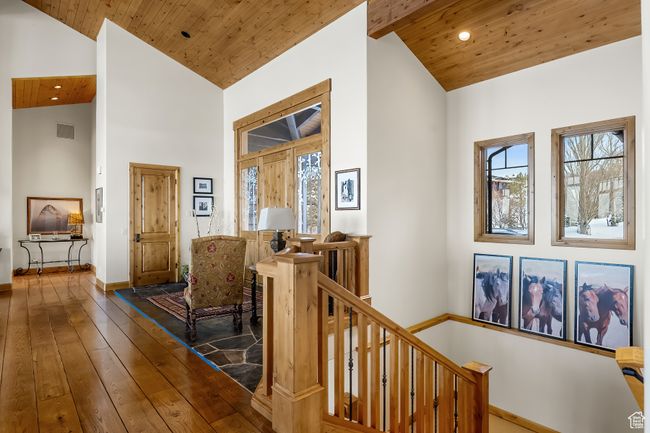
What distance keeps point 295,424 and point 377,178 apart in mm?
3024

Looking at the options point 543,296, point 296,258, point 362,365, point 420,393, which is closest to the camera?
point 296,258

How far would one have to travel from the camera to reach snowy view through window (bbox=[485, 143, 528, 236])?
15.6 ft

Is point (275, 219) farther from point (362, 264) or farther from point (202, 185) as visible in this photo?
point (202, 185)

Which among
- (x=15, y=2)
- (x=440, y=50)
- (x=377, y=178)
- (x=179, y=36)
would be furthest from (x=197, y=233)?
(x=440, y=50)

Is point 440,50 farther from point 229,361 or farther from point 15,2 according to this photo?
point 15,2

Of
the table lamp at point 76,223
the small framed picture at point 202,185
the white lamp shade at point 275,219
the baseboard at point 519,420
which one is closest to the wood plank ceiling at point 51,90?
the table lamp at point 76,223

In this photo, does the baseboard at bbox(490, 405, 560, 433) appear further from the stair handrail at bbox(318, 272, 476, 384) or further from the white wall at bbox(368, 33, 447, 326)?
the stair handrail at bbox(318, 272, 476, 384)

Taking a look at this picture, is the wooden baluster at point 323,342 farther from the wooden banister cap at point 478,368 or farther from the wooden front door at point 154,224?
the wooden front door at point 154,224

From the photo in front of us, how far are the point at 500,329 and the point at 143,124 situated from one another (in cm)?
664

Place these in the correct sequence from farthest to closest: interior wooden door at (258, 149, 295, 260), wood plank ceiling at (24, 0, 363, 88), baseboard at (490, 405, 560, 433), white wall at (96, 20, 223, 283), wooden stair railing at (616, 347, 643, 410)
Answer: white wall at (96, 20, 223, 283)
interior wooden door at (258, 149, 295, 260)
wood plank ceiling at (24, 0, 363, 88)
baseboard at (490, 405, 560, 433)
wooden stair railing at (616, 347, 643, 410)

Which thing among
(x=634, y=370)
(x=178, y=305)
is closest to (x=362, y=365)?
(x=634, y=370)

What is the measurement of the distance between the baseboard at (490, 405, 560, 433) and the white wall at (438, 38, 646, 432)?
7 centimetres

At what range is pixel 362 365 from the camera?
2232 millimetres

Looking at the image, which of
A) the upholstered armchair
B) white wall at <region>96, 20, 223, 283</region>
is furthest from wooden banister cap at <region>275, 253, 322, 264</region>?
white wall at <region>96, 20, 223, 283</region>
